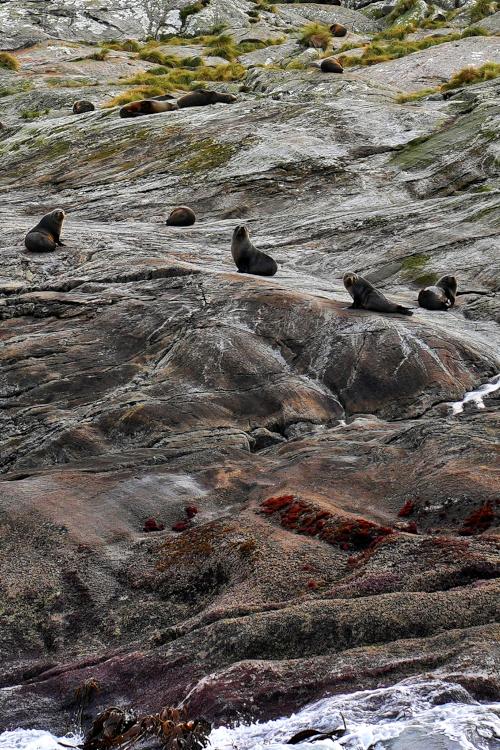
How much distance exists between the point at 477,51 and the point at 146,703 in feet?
127

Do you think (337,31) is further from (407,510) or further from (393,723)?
(393,723)

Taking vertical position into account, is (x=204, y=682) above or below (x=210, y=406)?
above

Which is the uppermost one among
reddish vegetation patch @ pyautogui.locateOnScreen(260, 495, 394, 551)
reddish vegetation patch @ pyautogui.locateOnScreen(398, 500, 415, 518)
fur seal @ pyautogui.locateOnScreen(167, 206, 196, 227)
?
reddish vegetation patch @ pyautogui.locateOnScreen(260, 495, 394, 551)

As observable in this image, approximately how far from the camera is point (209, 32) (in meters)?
58.9

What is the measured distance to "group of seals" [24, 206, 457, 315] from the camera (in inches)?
651

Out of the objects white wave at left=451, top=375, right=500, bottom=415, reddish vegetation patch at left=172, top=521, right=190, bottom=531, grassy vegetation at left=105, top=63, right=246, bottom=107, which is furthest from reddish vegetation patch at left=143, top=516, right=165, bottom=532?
grassy vegetation at left=105, top=63, right=246, bottom=107

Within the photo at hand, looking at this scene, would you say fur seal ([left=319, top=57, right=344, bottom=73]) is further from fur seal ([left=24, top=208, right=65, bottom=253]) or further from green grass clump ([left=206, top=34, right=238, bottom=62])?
fur seal ([left=24, top=208, right=65, bottom=253])

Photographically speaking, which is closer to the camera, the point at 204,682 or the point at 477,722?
the point at 477,722

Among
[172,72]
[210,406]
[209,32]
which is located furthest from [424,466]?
[209,32]

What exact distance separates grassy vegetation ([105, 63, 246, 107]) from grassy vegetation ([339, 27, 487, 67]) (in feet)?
18.6

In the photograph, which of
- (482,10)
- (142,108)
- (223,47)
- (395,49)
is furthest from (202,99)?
(482,10)

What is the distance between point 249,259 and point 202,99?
1675 cm

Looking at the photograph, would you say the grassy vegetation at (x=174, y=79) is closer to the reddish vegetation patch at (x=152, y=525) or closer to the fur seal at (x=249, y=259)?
the fur seal at (x=249, y=259)

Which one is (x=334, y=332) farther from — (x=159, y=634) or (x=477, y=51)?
(x=477, y=51)
